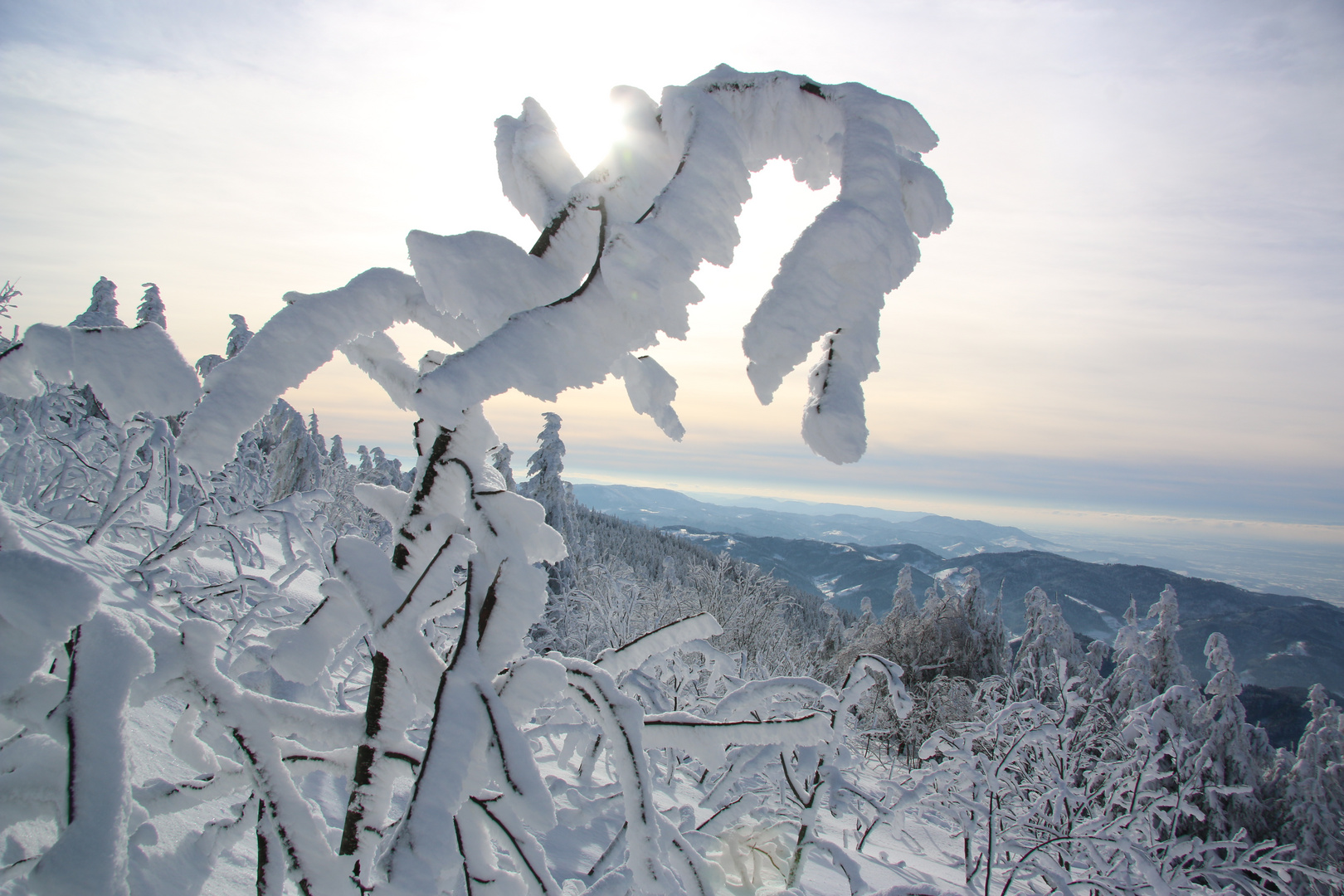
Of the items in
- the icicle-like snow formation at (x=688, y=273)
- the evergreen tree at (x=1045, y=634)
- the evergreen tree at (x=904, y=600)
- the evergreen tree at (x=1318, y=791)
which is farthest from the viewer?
the evergreen tree at (x=904, y=600)

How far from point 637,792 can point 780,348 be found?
1023 millimetres

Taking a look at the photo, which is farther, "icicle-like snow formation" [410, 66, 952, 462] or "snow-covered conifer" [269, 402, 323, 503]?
"snow-covered conifer" [269, 402, 323, 503]

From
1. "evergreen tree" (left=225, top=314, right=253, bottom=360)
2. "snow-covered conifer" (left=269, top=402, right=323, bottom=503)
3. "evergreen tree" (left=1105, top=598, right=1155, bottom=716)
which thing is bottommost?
"evergreen tree" (left=1105, top=598, right=1155, bottom=716)

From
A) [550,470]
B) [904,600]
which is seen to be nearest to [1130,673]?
[904,600]

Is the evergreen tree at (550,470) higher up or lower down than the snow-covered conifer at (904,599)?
higher up

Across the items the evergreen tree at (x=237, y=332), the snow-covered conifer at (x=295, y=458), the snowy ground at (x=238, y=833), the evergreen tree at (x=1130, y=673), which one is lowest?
the evergreen tree at (x=1130, y=673)

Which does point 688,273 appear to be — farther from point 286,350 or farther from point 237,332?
point 237,332

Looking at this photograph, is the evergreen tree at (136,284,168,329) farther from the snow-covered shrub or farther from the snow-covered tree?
the snow-covered shrub

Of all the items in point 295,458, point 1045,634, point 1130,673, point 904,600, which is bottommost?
point 904,600

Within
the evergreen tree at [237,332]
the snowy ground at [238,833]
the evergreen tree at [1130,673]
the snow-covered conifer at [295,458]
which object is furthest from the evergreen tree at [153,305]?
the evergreen tree at [1130,673]

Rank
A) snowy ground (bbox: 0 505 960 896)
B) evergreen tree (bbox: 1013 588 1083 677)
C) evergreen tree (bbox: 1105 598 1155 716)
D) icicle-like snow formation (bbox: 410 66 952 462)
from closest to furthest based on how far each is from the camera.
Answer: icicle-like snow formation (bbox: 410 66 952 462), snowy ground (bbox: 0 505 960 896), evergreen tree (bbox: 1105 598 1155 716), evergreen tree (bbox: 1013 588 1083 677)

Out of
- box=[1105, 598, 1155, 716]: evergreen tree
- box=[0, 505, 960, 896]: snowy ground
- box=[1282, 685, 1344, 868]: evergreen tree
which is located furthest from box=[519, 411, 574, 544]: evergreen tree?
box=[1282, 685, 1344, 868]: evergreen tree

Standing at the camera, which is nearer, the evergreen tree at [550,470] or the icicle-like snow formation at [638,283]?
the icicle-like snow formation at [638,283]

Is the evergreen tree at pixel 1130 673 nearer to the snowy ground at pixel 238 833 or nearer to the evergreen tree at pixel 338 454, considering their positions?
the snowy ground at pixel 238 833
